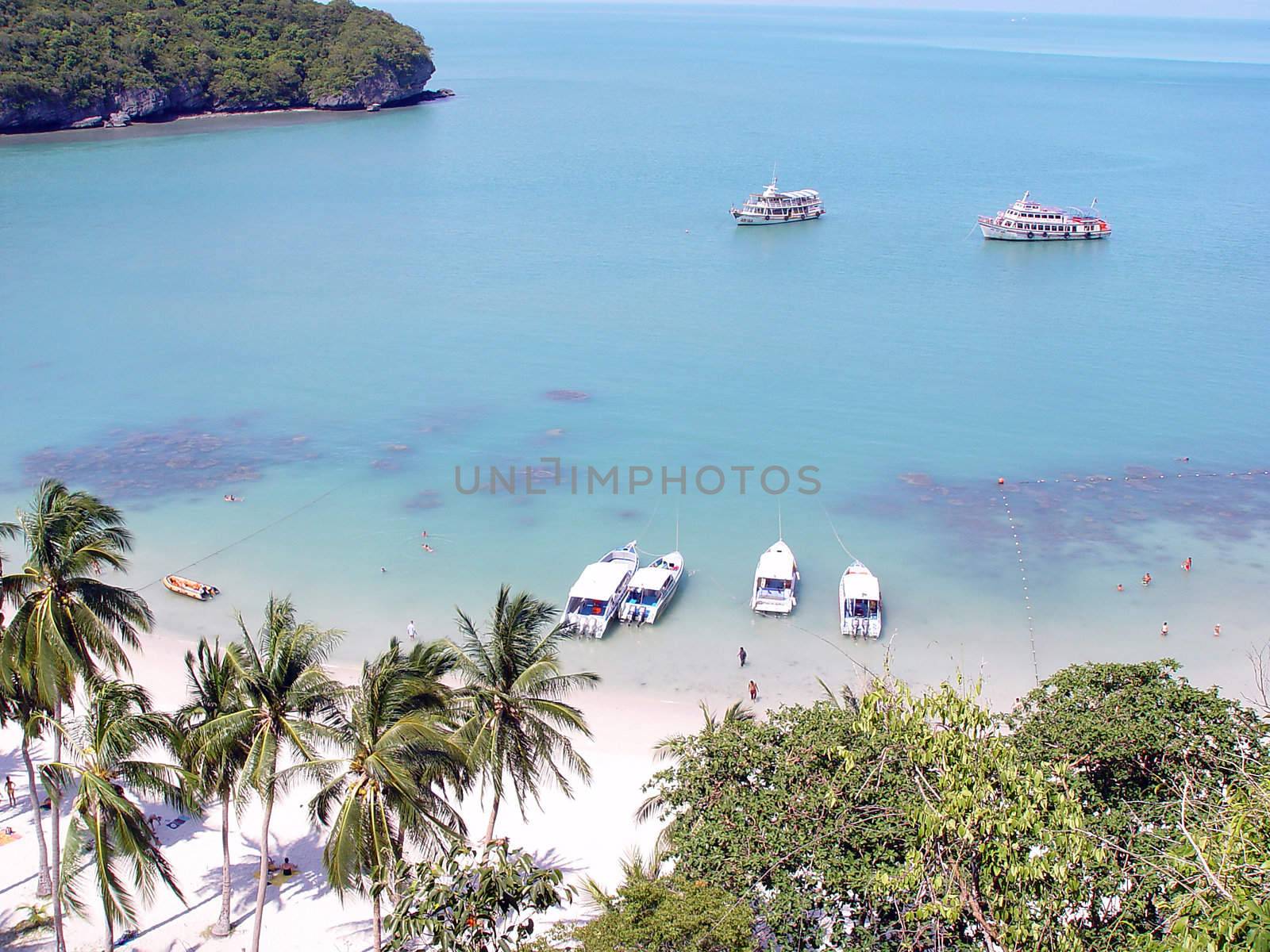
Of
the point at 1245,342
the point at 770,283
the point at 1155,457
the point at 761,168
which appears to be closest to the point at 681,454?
the point at 1155,457

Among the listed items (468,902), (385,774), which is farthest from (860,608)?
(468,902)

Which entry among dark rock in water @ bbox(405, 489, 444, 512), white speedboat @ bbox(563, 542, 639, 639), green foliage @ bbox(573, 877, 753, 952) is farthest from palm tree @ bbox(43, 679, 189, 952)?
dark rock in water @ bbox(405, 489, 444, 512)

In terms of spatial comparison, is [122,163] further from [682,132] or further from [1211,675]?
[1211,675]

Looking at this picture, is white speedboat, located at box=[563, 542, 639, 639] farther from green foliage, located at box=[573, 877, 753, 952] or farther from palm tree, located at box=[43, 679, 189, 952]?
green foliage, located at box=[573, 877, 753, 952]

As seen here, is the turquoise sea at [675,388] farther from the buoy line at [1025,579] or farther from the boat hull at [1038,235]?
the boat hull at [1038,235]

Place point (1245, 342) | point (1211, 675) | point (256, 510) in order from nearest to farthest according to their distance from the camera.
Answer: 1. point (1211, 675)
2. point (256, 510)
3. point (1245, 342)

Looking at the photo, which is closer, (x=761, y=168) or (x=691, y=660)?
(x=691, y=660)

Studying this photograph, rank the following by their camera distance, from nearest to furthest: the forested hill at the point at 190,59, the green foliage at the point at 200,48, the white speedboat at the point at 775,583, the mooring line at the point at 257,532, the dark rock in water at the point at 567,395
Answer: the white speedboat at the point at 775,583 → the mooring line at the point at 257,532 → the dark rock in water at the point at 567,395 → the forested hill at the point at 190,59 → the green foliage at the point at 200,48

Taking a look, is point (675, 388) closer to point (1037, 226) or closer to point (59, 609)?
point (59, 609)

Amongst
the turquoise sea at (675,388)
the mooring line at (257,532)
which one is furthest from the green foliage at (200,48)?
the mooring line at (257,532)
